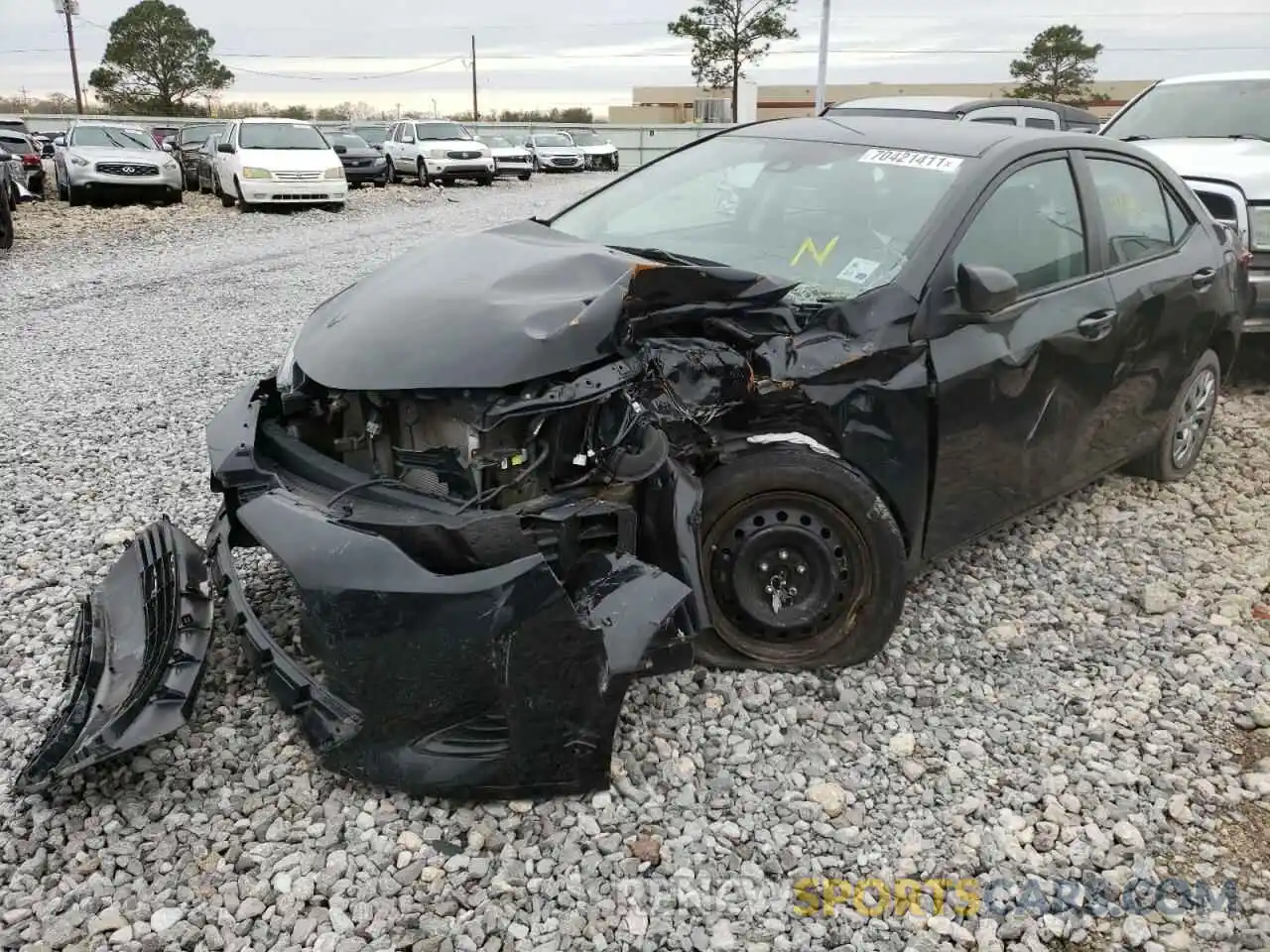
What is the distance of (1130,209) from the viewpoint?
4309 mm

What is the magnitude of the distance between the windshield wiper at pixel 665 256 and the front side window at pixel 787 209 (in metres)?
0.04

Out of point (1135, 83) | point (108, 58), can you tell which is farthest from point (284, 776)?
point (1135, 83)

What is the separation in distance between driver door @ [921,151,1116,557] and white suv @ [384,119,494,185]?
70.9 ft

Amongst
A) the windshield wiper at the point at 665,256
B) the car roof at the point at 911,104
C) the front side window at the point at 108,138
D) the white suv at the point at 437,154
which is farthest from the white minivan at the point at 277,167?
the windshield wiper at the point at 665,256

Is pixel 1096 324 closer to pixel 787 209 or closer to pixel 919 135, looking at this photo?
pixel 919 135

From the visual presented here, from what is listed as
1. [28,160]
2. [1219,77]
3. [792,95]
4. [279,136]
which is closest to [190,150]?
[28,160]

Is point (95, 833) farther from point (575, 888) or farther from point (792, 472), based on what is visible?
point (792, 472)

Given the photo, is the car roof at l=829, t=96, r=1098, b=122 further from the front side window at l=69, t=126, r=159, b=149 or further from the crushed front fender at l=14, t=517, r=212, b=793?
the front side window at l=69, t=126, r=159, b=149

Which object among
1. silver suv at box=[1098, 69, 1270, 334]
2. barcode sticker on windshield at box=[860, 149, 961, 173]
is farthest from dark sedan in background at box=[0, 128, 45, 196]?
barcode sticker on windshield at box=[860, 149, 961, 173]

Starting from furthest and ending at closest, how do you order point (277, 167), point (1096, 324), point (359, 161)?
point (359, 161)
point (277, 167)
point (1096, 324)

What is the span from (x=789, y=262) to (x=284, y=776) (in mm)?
2312

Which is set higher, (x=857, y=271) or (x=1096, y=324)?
(x=857, y=271)

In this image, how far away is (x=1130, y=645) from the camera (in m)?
3.56

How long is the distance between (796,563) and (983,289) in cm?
107
